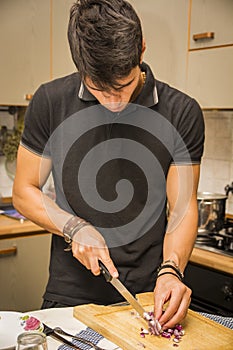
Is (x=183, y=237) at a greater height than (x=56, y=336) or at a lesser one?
greater

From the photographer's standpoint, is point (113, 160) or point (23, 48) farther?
point (23, 48)

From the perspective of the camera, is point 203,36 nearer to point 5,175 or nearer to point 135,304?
point 5,175

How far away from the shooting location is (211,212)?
2598 mm

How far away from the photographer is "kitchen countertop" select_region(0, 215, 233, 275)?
2.32 m

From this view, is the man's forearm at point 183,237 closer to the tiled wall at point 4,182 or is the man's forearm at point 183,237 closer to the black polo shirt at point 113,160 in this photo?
the black polo shirt at point 113,160

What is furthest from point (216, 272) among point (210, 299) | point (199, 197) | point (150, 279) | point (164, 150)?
point (164, 150)

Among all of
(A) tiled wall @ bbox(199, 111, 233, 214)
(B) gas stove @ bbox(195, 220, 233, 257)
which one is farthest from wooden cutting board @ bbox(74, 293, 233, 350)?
(A) tiled wall @ bbox(199, 111, 233, 214)

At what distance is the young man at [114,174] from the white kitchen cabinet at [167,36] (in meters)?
1.07

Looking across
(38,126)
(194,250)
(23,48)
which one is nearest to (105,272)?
(38,126)

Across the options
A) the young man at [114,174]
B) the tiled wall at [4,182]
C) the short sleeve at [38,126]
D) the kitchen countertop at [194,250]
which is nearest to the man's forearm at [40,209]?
the young man at [114,174]

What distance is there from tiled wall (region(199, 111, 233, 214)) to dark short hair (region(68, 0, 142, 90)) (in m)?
1.68

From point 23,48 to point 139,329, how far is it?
1.89m

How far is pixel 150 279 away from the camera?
173cm

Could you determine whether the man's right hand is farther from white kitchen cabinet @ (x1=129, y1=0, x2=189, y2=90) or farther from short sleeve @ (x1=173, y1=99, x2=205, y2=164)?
white kitchen cabinet @ (x1=129, y1=0, x2=189, y2=90)
